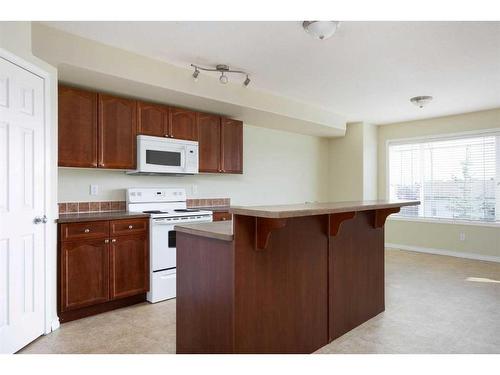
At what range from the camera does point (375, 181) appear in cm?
654

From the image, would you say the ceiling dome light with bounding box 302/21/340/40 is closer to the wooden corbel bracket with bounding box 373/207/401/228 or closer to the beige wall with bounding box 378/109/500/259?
the wooden corbel bracket with bounding box 373/207/401/228

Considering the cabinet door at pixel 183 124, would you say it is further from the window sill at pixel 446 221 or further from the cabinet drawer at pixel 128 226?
the window sill at pixel 446 221

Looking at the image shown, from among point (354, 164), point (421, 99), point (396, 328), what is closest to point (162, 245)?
point (396, 328)

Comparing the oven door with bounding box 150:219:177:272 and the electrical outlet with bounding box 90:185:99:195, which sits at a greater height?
the electrical outlet with bounding box 90:185:99:195

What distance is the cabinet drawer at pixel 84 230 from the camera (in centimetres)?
282

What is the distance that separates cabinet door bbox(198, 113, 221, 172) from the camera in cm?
412

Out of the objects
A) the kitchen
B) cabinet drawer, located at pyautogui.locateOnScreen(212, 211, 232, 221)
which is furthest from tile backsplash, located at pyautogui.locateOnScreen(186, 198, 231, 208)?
cabinet drawer, located at pyautogui.locateOnScreen(212, 211, 232, 221)

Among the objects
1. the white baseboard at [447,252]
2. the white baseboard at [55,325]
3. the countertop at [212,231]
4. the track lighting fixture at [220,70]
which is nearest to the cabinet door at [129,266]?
the white baseboard at [55,325]

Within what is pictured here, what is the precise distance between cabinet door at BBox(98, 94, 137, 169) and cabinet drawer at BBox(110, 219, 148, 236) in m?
0.59

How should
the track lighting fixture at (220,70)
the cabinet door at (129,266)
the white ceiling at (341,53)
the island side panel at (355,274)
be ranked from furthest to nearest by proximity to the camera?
the track lighting fixture at (220,70) < the cabinet door at (129,266) < the white ceiling at (341,53) < the island side panel at (355,274)

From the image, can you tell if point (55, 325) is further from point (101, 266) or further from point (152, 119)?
point (152, 119)

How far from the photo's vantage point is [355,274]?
8.93ft
